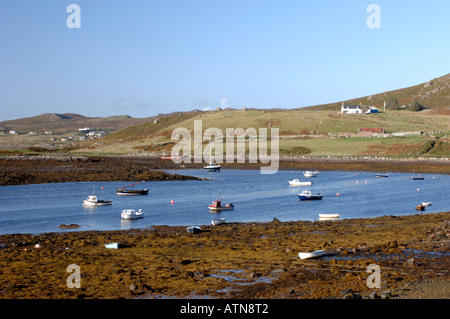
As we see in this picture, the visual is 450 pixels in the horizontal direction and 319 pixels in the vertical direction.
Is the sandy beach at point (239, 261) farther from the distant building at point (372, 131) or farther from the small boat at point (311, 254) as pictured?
the distant building at point (372, 131)

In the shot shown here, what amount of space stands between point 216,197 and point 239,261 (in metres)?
32.1

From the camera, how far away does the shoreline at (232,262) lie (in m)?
21.3

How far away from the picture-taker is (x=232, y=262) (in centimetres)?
2605

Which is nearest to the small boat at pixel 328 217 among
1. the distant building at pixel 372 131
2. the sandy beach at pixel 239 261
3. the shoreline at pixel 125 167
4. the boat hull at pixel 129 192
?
the sandy beach at pixel 239 261

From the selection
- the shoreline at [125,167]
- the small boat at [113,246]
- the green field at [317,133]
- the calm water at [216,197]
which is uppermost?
the green field at [317,133]

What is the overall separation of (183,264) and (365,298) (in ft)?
31.1

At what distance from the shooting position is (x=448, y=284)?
69.1ft

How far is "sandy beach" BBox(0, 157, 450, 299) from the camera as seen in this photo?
21.4 metres

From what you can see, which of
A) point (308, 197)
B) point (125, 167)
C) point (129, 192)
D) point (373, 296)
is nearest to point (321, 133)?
point (125, 167)

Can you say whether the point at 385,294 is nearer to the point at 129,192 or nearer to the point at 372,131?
the point at 129,192

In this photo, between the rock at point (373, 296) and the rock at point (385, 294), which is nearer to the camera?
the rock at point (373, 296)

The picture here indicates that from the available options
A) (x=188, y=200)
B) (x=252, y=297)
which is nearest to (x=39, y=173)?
(x=188, y=200)

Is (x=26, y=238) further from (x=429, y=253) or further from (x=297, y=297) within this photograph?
(x=429, y=253)

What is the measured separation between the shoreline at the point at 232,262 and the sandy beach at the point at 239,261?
1.7 inches
